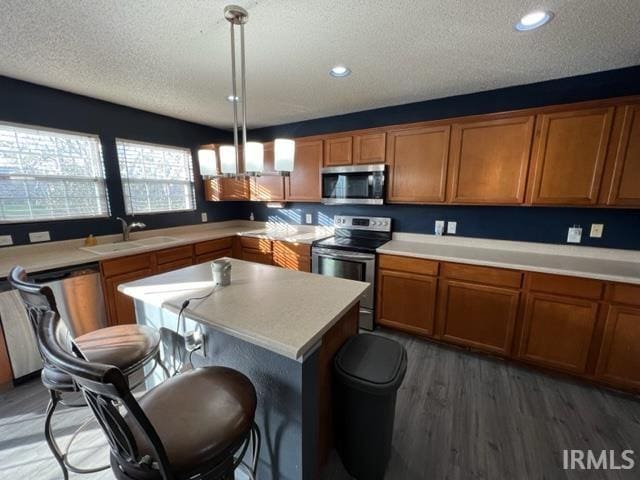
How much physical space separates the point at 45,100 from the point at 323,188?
9.31ft

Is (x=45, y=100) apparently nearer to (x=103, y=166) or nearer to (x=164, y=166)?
(x=103, y=166)

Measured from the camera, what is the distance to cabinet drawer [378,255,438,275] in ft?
8.45

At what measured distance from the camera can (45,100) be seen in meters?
2.52

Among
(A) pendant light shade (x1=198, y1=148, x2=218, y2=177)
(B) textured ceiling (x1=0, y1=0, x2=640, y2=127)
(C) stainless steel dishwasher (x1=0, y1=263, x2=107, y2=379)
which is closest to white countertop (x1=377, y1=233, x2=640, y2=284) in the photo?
(B) textured ceiling (x1=0, y1=0, x2=640, y2=127)

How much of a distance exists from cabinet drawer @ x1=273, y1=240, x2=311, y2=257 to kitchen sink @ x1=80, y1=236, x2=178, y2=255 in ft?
3.97

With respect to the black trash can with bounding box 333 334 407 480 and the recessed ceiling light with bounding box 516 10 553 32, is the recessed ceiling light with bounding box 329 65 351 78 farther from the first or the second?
the black trash can with bounding box 333 334 407 480

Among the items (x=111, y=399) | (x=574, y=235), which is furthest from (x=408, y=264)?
(x=111, y=399)

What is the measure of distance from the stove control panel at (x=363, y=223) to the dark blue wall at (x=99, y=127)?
2.18m

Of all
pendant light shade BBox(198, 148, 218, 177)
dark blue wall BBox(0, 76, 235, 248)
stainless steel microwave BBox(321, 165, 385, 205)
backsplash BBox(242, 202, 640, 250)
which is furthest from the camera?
stainless steel microwave BBox(321, 165, 385, 205)

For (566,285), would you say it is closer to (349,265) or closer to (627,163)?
(627,163)

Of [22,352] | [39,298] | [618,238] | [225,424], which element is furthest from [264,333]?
[618,238]

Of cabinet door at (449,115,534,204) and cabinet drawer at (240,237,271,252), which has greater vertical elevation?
cabinet door at (449,115,534,204)

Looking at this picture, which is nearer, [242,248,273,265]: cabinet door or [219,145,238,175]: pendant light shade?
[219,145,238,175]: pendant light shade

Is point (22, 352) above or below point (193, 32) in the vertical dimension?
below
